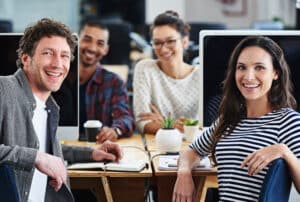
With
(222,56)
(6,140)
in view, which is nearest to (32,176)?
(6,140)

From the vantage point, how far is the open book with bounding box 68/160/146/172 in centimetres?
235

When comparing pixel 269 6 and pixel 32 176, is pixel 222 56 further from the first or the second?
pixel 269 6

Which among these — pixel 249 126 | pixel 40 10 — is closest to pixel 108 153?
pixel 249 126

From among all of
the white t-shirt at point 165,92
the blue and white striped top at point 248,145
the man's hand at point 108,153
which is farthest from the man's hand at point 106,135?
the blue and white striped top at point 248,145

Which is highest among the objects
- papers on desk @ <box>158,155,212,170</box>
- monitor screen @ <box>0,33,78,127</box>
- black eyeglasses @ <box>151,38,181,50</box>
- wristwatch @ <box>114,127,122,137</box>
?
black eyeglasses @ <box>151,38,181,50</box>

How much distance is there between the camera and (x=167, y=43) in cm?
330

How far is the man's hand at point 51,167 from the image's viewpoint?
76.6 inches

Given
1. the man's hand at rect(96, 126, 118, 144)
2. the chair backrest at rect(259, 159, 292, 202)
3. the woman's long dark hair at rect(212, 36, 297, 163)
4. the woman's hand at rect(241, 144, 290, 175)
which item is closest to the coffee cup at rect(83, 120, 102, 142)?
the man's hand at rect(96, 126, 118, 144)

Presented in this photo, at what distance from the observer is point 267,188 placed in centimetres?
181

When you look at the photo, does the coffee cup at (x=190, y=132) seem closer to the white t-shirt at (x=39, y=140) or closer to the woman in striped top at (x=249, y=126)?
the woman in striped top at (x=249, y=126)

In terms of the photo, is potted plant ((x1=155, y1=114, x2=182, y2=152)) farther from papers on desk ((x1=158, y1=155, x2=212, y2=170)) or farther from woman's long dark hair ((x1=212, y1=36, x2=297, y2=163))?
woman's long dark hair ((x1=212, y1=36, x2=297, y2=163))

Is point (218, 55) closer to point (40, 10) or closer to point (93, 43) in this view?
point (93, 43)

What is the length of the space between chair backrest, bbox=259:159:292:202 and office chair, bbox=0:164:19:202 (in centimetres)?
71

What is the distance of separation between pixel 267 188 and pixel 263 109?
0.44 m
